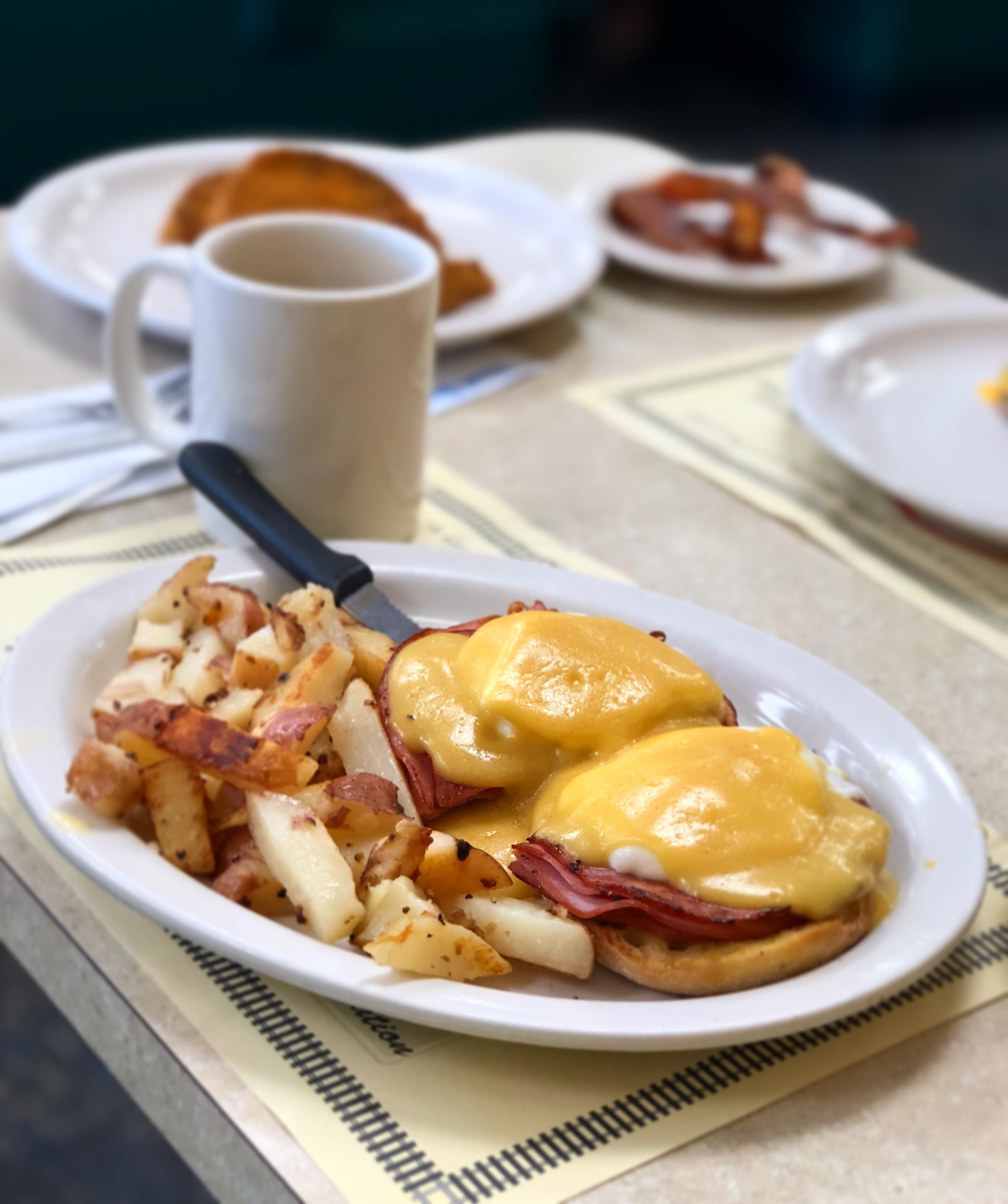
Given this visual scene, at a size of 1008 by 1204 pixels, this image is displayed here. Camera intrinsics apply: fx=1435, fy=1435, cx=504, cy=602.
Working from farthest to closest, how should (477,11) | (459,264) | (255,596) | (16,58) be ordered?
1. (477,11)
2. (16,58)
3. (459,264)
4. (255,596)

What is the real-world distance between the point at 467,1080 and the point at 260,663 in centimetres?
31

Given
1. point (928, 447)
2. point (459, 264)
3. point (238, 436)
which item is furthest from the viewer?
point (459, 264)

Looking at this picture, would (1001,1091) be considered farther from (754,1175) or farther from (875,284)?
(875,284)

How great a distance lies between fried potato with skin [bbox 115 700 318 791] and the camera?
0.83 meters

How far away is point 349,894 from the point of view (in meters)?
0.79

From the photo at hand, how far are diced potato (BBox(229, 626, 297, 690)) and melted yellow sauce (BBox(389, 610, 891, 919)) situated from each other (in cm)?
8

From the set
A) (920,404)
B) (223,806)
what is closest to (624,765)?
(223,806)

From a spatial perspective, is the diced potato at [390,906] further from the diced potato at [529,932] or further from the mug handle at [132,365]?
the mug handle at [132,365]

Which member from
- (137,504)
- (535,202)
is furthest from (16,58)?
(137,504)

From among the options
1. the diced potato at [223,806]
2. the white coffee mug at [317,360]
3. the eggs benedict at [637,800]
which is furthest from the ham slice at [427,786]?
the white coffee mug at [317,360]

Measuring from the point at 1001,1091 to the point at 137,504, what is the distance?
0.95 m

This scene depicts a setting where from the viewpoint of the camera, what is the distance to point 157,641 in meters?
1.01

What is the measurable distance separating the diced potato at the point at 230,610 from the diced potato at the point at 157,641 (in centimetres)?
2

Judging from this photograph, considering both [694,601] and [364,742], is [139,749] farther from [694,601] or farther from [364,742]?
[694,601]
